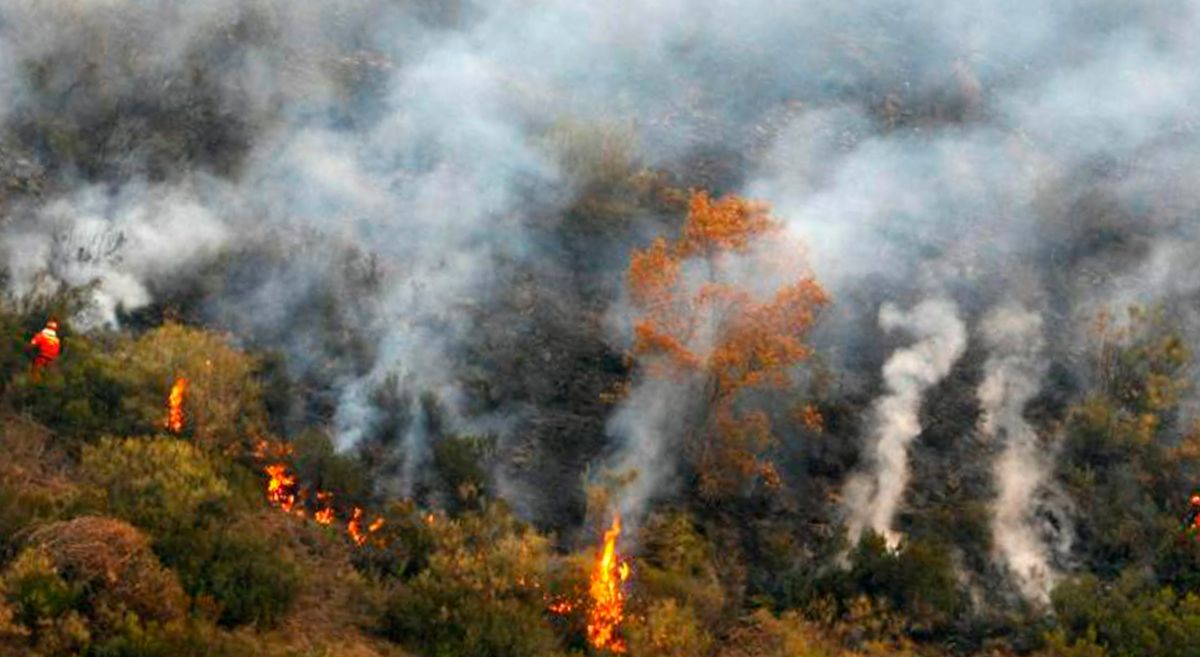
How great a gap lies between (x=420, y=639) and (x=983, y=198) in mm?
16746

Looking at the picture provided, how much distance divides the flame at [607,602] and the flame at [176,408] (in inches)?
197

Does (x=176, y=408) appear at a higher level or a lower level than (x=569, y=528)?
lower

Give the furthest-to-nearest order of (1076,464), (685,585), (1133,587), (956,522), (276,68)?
(276,68) < (1076,464) < (956,522) < (1133,587) < (685,585)

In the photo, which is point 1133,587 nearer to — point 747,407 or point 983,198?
point 747,407

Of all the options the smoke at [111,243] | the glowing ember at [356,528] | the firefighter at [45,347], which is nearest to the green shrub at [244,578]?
the glowing ember at [356,528]

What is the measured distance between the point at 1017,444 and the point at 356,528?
10281 millimetres

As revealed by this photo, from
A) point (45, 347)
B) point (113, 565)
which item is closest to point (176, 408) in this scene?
point (45, 347)

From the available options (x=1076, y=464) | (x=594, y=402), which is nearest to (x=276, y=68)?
(x=594, y=402)

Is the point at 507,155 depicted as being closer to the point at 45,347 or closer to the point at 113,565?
the point at 45,347

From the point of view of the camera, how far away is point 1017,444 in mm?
18547

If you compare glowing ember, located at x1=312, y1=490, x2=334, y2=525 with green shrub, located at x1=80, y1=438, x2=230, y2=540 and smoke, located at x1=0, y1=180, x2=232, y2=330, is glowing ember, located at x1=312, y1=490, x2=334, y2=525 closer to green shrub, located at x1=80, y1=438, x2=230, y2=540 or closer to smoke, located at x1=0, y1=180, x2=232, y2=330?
green shrub, located at x1=80, y1=438, x2=230, y2=540

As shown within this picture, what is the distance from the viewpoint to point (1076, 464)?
18.2 meters

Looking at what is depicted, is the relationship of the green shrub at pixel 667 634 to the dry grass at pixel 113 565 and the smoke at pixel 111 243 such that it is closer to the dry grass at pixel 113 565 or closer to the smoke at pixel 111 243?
the dry grass at pixel 113 565

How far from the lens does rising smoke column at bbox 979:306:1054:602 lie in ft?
54.6
